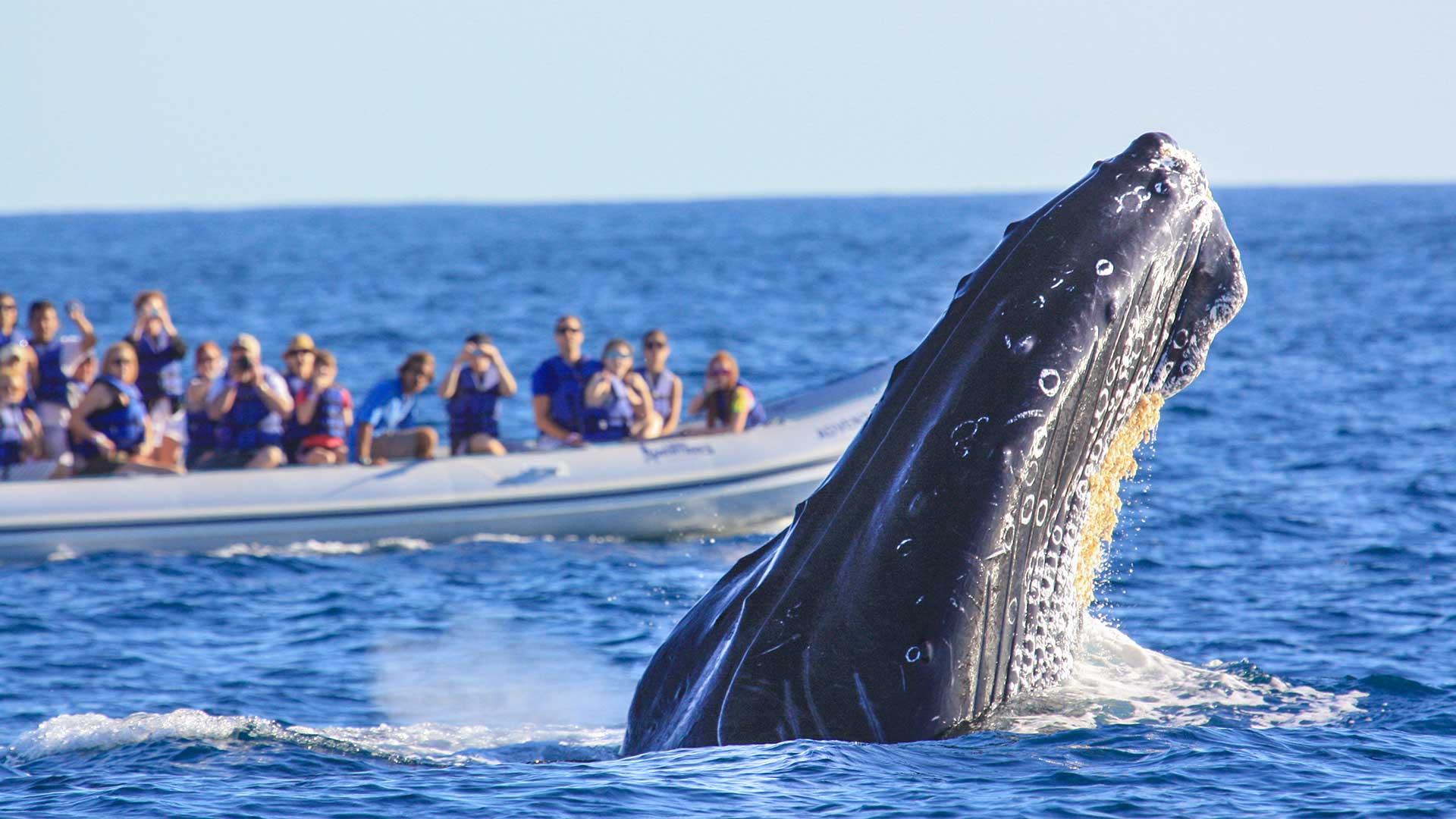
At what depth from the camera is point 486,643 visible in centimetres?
1136

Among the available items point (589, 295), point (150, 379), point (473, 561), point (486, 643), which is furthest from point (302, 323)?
point (486, 643)

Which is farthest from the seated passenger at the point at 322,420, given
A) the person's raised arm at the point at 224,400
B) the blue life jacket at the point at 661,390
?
the blue life jacket at the point at 661,390

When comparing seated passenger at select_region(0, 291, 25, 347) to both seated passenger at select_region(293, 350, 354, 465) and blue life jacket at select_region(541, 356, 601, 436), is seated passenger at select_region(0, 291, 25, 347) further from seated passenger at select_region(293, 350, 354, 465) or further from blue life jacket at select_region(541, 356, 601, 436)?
blue life jacket at select_region(541, 356, 601, 436)

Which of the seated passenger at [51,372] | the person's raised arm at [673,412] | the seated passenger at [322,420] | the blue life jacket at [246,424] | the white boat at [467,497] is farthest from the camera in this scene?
the person's raised arm at [673,412]

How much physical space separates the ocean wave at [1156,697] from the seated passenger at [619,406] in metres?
9.02

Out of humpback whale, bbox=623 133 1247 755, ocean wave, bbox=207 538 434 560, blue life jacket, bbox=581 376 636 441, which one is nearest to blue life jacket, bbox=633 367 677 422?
blue life jacket, bbox=581 376 636 441

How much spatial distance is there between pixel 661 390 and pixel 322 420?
11.6 ft

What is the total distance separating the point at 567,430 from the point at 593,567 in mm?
2956

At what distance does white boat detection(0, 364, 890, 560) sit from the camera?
1551 cm

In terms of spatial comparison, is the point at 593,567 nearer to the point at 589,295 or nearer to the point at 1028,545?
the point at 1028,545

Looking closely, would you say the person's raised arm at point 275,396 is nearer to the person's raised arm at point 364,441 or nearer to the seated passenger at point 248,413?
the seated passenger at point 248,413

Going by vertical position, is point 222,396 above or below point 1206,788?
above

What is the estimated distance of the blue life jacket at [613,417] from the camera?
17.0 metres

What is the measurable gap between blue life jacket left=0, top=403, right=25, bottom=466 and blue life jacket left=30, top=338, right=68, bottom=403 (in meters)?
0.43
